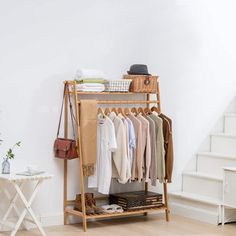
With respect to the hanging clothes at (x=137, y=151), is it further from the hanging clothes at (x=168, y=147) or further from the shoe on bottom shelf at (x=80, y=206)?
the shoe on bottom shelf at (x=80, y=206)

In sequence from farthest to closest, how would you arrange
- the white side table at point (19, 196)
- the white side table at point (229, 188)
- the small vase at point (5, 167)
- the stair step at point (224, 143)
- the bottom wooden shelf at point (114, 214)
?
the stair step at point (224, 143) < the white side table at point (229, 188) < the bottom wooden shelf at point (114, 214) < the small vase at point (5, 167) < the white side table at point (19, 196)

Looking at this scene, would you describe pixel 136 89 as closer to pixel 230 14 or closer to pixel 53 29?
pixel 53 29

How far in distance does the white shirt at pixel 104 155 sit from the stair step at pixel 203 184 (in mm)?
1322

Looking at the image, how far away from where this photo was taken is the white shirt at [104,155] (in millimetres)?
5969

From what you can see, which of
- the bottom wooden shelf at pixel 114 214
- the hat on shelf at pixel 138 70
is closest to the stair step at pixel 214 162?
the bottom wooden shelf at pixel 114 214

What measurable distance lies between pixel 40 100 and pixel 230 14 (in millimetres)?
3035

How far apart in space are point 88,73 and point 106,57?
55 centimetres

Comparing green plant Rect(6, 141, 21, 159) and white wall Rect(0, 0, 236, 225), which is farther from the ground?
white wall Rect(0, 0, 236, 225)

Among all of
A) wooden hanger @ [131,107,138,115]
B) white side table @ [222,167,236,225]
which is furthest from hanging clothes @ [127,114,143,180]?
white side table @ [222,167,236,225]

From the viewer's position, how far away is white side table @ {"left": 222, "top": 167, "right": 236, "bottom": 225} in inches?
244

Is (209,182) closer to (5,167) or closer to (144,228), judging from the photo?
(144,228)

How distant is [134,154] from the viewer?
618 centimetres

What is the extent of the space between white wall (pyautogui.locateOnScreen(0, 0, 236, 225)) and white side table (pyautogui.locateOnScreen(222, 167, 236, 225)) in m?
0.95

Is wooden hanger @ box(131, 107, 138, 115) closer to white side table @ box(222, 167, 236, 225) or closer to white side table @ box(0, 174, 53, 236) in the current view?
white side table @ box(222, 167, 236, 225)
